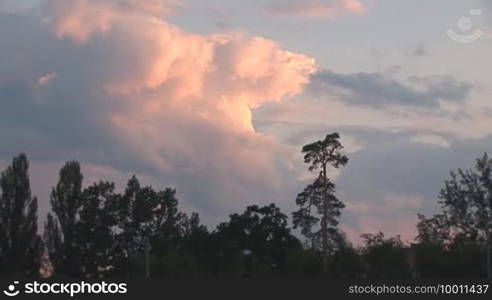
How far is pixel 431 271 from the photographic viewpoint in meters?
56.7

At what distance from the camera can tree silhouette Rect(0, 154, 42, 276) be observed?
67.3 metres

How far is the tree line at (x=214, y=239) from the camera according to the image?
6025 centimetres

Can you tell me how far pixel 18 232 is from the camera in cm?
6806

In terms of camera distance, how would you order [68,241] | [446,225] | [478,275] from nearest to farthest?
[478,275], [446,225], [68,241]

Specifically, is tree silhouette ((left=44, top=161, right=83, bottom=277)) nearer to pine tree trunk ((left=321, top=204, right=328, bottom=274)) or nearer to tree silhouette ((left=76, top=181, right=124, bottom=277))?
tree silhouette ((left=76, top=181, right=124, bottom=277))

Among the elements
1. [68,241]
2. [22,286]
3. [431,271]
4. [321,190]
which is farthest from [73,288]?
[68,241]

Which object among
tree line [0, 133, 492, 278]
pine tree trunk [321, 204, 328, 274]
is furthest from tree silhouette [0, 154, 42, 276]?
pine tree trunk [321, 204, 328, 274]

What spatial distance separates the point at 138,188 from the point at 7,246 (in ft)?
35.9

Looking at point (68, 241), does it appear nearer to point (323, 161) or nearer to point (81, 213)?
point (81, 213)

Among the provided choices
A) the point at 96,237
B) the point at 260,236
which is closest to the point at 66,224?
the point at 96,237

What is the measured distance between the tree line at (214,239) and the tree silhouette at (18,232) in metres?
0.07

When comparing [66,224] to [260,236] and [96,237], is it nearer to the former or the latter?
[96,237]

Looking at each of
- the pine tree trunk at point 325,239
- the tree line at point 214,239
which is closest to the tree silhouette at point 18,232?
the tree line at point 214,239

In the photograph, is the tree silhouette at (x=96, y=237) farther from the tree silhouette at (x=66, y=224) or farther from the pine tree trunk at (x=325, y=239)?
the pine tree trunk at (x=325, y=239)
